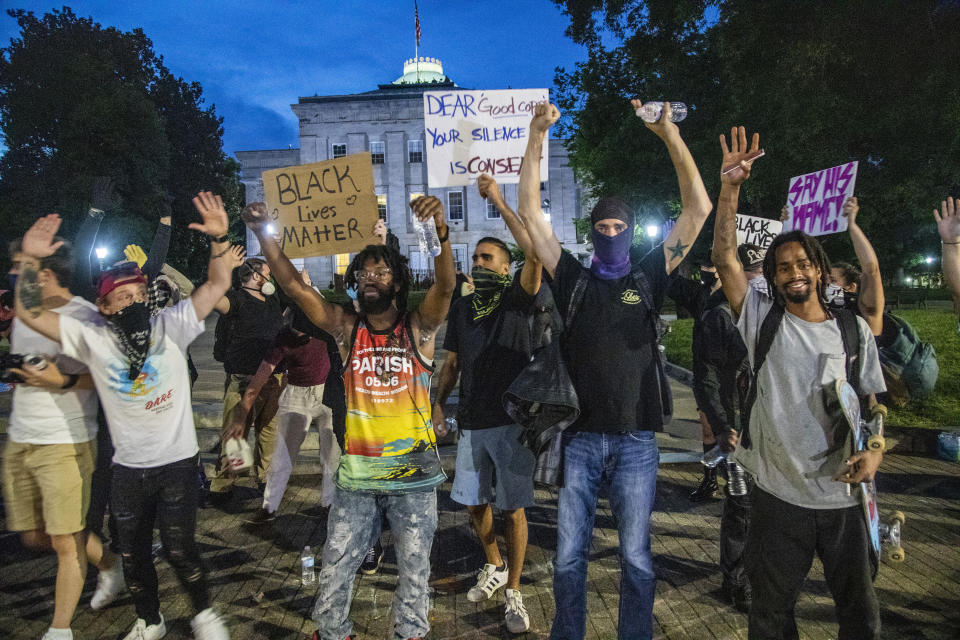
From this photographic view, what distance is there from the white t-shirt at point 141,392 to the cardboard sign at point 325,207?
1033mm

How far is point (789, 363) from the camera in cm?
273

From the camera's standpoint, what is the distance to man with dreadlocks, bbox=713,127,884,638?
2.64 metres

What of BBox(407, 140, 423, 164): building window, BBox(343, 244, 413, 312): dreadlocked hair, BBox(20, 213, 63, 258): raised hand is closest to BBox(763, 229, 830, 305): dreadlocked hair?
BBox(343, 244, 413, 312): dreadlocked hair

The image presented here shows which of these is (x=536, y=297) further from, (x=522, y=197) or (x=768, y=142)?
(x=768, y=142)

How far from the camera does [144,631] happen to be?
3357mm

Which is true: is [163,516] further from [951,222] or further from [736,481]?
[951,222]

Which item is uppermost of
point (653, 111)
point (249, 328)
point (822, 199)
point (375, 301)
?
point (653, 111)

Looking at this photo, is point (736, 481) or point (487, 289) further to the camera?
point (487, 289)

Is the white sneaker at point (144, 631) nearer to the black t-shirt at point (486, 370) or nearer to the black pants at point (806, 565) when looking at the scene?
the black t-shirt at point (486, 370)

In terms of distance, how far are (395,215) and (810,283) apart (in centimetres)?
3930

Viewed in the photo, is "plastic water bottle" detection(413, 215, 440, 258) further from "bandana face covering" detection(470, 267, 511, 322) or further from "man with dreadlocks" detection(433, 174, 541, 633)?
"bandana face covering" detection(470, 267, 511, 322)

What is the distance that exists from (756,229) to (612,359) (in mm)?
3963

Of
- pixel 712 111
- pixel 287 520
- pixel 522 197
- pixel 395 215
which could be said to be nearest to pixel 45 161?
pixel 395 215

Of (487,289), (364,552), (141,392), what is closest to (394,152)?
(487,289)
